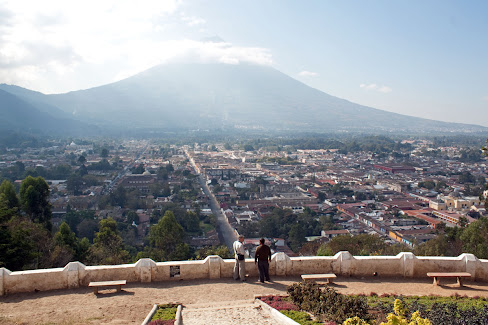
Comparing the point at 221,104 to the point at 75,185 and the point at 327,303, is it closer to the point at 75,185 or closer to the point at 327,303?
the point at 75,185

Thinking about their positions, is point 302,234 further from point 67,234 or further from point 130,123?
point 130,123

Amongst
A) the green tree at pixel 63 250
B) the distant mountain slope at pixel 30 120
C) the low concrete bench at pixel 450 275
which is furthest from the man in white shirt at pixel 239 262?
the distant mountain slope at pixel 30 120

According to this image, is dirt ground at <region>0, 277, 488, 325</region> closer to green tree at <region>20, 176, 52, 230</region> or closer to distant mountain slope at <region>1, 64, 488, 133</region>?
green tree at <region>20, 176, 52, 230</region>

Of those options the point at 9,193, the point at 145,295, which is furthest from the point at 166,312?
the point at 9,193

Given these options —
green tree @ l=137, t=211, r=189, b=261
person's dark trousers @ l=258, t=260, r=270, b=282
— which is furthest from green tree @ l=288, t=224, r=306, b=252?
person's dark trousers @ l=258, t=260, r=270, b=282

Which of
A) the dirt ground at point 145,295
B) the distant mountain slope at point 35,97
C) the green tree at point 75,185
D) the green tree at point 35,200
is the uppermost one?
the distant mountain slope at point 35,97

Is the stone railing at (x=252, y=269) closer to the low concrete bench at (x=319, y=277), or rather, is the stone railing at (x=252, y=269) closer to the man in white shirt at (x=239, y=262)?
the man in white shirt at (x=239, y=262)

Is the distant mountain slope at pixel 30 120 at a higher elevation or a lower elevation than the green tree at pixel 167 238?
higher
